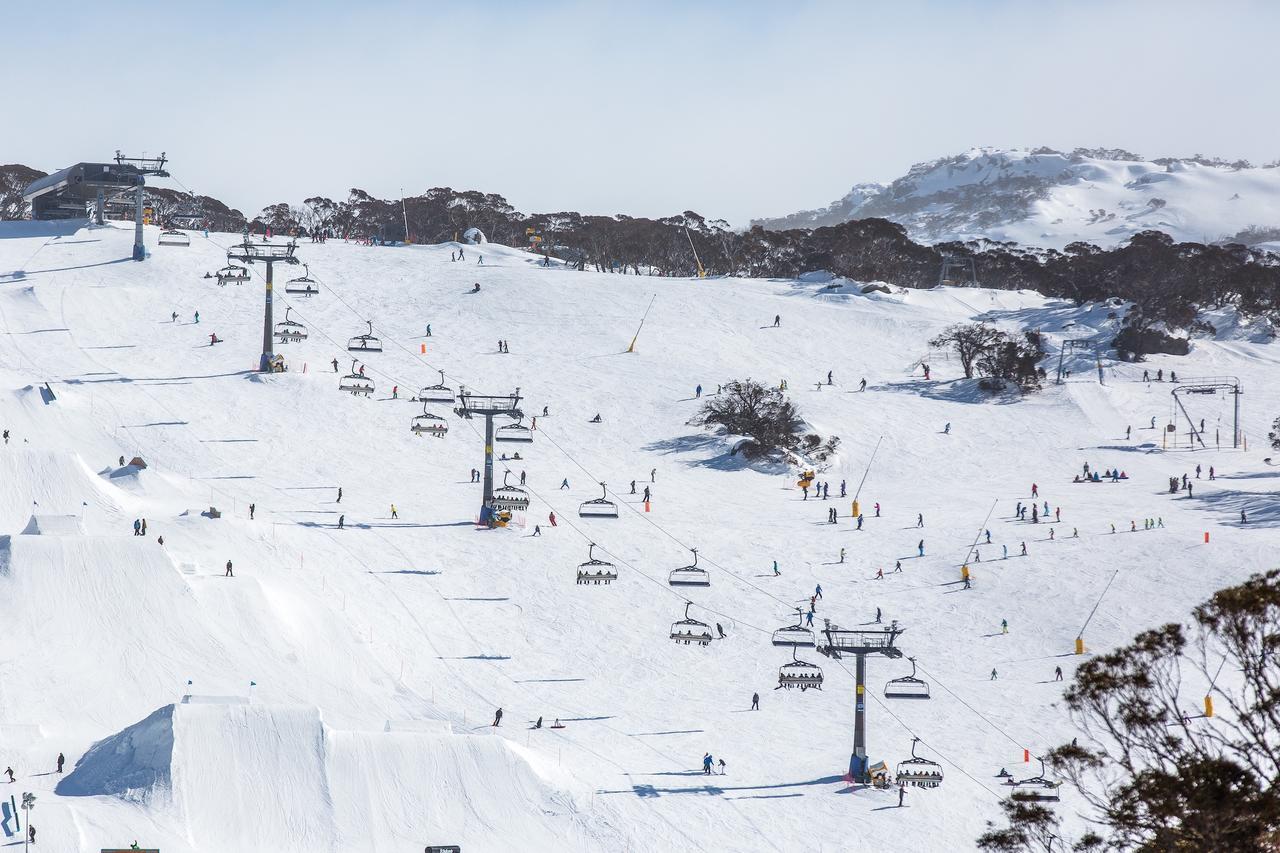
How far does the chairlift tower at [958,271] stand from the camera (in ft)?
427

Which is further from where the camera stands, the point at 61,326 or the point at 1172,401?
the point at 1172,401

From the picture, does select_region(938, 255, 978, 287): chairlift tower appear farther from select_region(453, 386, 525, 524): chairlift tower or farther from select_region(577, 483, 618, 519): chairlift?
select_region(453, 386, 525, 524): chairlift tower

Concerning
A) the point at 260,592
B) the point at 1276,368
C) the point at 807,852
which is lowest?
the point at 807,852

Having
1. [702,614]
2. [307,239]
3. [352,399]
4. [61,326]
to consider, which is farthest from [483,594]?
[307,239]

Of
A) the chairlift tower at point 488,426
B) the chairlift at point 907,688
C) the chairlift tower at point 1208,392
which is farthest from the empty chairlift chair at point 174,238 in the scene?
the chairlift tower at point 1208,392

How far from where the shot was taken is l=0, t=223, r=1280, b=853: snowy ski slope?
118 feet

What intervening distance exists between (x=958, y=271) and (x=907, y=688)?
319 ft

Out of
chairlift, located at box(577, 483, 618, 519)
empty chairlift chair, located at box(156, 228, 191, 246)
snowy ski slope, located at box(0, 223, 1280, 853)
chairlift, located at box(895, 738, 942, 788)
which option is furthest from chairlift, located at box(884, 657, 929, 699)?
empty chairlift chair, located at box(156, 228, 191, 246)

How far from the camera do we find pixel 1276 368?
319 feet

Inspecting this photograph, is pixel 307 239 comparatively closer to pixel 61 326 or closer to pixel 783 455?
pixel 61 326

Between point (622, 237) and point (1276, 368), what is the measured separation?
56572 millimetres

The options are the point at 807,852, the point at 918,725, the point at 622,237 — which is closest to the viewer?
the point at 807,852

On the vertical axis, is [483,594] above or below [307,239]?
below

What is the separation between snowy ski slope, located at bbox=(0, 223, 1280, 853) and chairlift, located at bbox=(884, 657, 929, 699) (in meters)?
0.79
